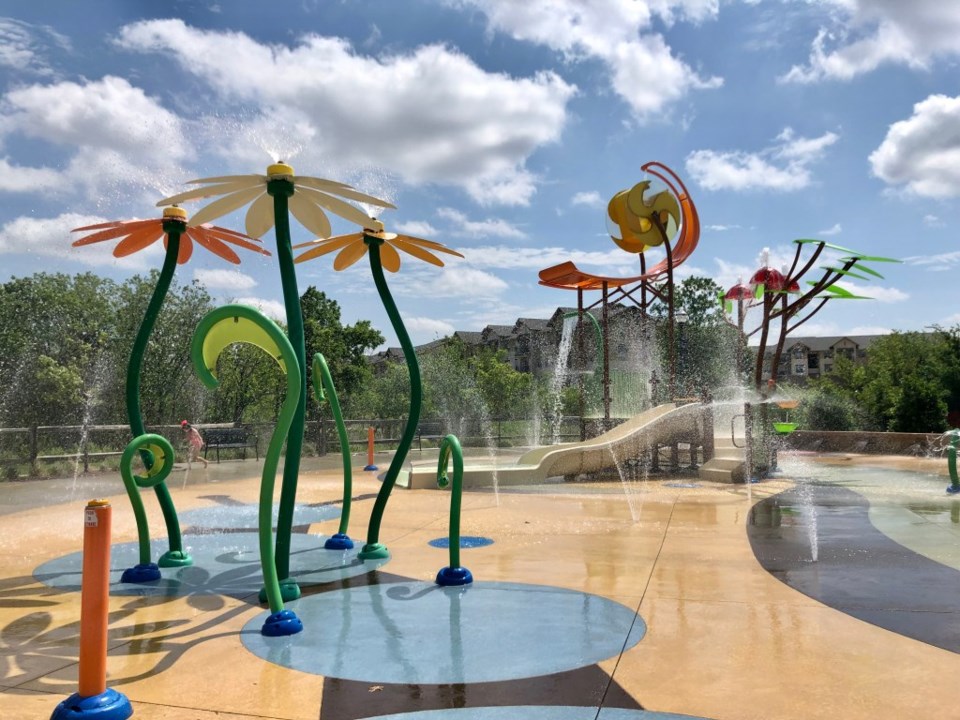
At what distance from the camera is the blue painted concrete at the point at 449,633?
4375mm

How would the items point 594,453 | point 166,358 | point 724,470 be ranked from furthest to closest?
point 166,358 → point 594,453 → point 724,470

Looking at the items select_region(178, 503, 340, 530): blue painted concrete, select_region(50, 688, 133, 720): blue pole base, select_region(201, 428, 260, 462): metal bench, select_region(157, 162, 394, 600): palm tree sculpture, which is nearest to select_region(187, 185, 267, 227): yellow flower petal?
select_region(157, 162, 394, 600): palm tree sculpture

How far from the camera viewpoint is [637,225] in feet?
59.8

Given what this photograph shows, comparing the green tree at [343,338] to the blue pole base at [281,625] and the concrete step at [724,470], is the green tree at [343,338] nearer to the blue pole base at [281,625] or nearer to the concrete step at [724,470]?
the concrete step at [724,470]

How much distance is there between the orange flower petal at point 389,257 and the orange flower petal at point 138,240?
2.31 meters

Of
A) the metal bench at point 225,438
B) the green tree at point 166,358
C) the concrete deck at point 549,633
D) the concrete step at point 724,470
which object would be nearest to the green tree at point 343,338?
the green tree at point 166,358

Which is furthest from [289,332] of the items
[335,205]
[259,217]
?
[259,217]

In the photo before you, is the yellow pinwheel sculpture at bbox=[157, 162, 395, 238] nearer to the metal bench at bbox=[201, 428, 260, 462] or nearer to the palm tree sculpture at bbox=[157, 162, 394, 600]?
the palm tree sculpture at bbox=[157, 162, 394, 600]

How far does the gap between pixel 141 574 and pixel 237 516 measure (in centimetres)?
396

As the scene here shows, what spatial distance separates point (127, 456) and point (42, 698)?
2.70 metres

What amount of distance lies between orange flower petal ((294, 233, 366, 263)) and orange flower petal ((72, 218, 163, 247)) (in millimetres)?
1508

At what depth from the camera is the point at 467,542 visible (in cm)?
837

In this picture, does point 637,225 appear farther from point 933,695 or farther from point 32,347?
point 32,347

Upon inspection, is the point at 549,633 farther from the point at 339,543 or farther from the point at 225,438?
the point at 225,438
